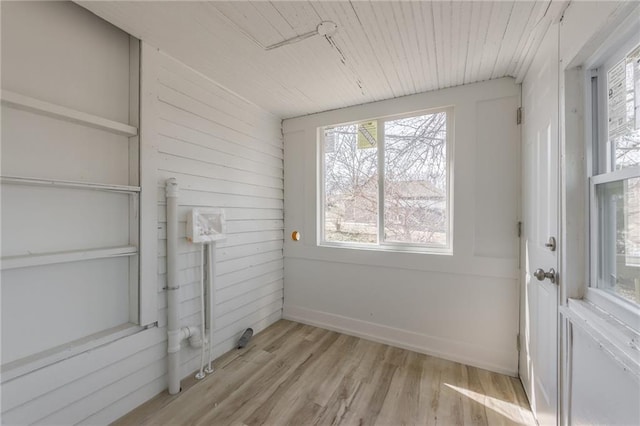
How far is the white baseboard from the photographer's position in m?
2.03

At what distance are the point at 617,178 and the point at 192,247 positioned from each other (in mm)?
2360

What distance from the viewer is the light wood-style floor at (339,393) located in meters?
1.56

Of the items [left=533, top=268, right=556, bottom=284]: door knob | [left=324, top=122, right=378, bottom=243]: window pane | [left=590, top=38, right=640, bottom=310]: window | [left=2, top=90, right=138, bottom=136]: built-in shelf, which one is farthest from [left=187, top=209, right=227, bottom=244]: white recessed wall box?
[left=590, top=38, right=640, bottom=310]: window

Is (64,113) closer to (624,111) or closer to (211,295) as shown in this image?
(211,295)

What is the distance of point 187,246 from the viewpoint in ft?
6.37

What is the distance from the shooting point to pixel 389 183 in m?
2.52

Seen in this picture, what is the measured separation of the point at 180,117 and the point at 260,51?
0.76m

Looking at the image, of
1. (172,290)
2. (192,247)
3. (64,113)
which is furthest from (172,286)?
(64,113)

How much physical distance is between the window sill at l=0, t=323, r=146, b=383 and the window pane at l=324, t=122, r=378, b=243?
6.15 ft

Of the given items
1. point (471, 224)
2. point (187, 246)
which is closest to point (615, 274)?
point (471, 224)

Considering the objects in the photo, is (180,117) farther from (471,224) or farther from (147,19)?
(471,224)

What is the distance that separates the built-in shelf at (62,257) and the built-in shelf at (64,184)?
341mm

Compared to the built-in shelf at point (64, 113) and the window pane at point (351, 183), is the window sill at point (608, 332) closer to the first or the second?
the window pane at point (351, 183)

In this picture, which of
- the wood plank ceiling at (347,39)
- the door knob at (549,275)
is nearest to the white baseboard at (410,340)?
the door knob at (549,275)
